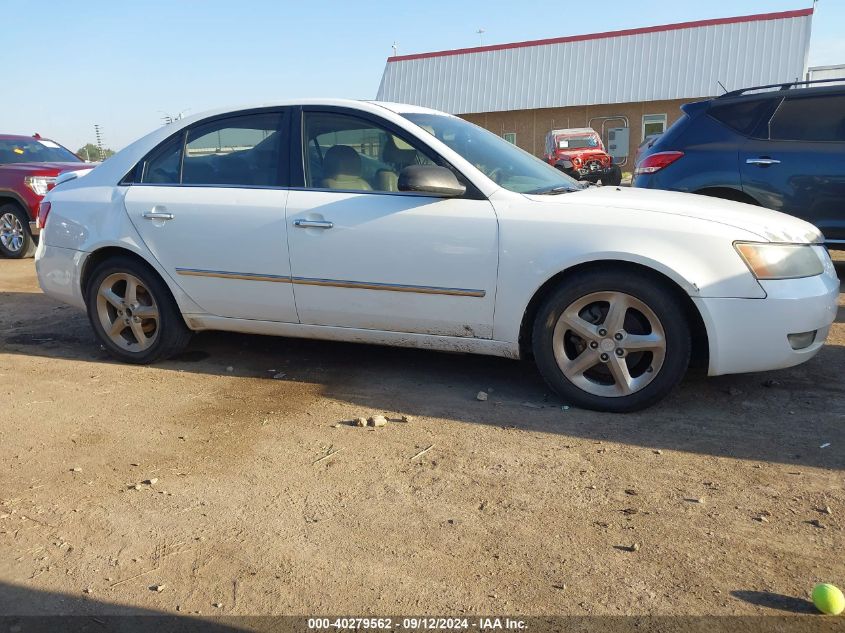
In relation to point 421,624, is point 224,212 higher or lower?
higher

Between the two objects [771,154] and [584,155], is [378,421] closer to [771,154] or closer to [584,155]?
[771,154]

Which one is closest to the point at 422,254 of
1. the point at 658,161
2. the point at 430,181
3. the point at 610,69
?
the point at 430,181

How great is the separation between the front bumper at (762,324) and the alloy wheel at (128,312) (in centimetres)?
342

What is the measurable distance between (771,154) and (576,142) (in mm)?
16707

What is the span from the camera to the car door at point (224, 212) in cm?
457

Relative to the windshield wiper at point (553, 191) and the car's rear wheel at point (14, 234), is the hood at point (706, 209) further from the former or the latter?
the car's rear wheel at point (14, 234)

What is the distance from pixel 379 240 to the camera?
425 cm

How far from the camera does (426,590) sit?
8.18ft

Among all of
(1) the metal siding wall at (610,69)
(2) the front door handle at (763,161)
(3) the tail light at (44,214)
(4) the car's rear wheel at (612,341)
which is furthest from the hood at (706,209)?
(1) the metal siding wall at (610,69)

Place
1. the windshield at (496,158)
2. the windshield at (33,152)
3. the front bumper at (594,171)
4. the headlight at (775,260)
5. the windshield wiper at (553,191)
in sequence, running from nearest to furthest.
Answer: the headlight at (775,260) < the windshield wiper at (553,191) < the windshield at (496,158) < the windshield at (33,152) < the front bumper at (594,171)

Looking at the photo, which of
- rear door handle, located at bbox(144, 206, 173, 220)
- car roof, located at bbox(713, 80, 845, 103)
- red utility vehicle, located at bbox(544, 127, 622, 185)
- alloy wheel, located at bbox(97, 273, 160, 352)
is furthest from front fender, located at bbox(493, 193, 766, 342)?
red utility vehicle, located at bbox(544, 127, 622, 185)

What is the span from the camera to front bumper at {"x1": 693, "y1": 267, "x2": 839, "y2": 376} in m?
3.72

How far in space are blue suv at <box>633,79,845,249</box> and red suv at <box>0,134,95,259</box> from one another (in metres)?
7.80

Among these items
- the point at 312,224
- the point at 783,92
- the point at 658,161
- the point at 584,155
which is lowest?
the point at 584,155
